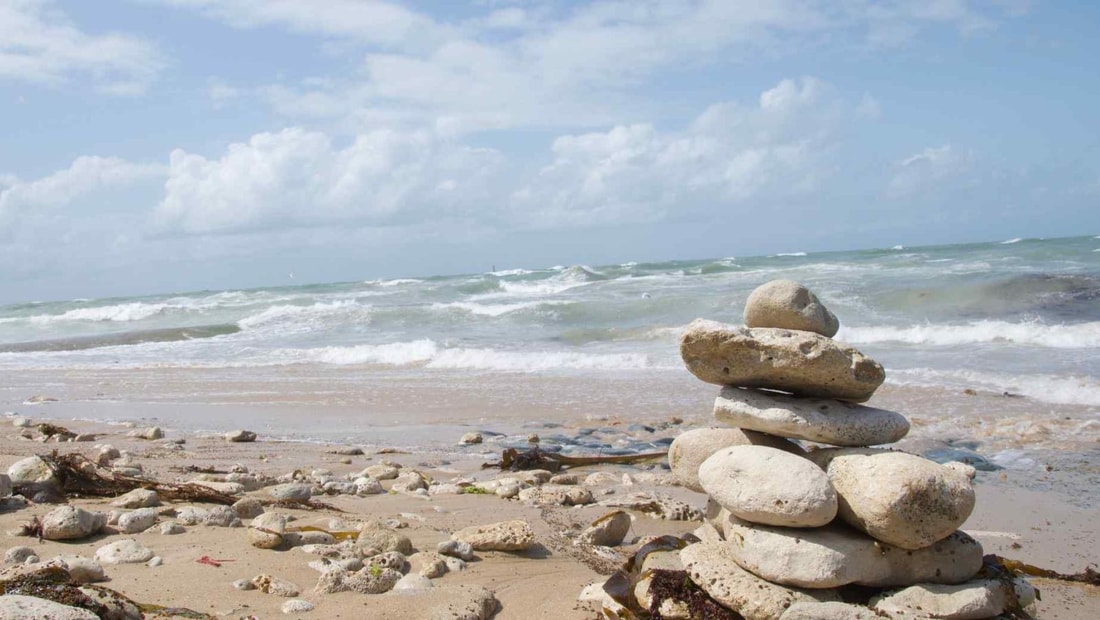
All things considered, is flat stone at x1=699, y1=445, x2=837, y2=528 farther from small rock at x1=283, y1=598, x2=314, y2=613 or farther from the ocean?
the ocean

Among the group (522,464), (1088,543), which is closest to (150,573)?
(522,464)

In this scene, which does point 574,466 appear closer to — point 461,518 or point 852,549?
point 461,518

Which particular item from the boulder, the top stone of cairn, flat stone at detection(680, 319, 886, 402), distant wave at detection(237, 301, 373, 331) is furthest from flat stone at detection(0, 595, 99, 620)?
distant wave at detection(237, 301, 373, 331)

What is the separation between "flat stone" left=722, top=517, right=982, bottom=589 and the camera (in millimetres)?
4152

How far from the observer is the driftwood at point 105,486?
21.8 ft

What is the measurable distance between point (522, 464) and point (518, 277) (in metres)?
41.1

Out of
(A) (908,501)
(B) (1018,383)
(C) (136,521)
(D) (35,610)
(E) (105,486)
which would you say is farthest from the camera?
(B) (1018,383)

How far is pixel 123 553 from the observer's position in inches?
194

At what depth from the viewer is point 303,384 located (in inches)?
616

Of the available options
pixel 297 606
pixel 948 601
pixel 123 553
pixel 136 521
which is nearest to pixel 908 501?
pixel 948 601

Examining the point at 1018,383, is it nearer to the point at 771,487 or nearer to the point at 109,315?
the point at 771,487

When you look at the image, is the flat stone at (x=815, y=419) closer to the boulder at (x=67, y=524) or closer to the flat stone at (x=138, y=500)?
the boulder at (x=67, y=524)

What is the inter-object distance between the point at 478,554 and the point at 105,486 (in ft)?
11.6

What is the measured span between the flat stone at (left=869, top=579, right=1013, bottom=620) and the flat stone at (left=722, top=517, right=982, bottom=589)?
0.29 ft
